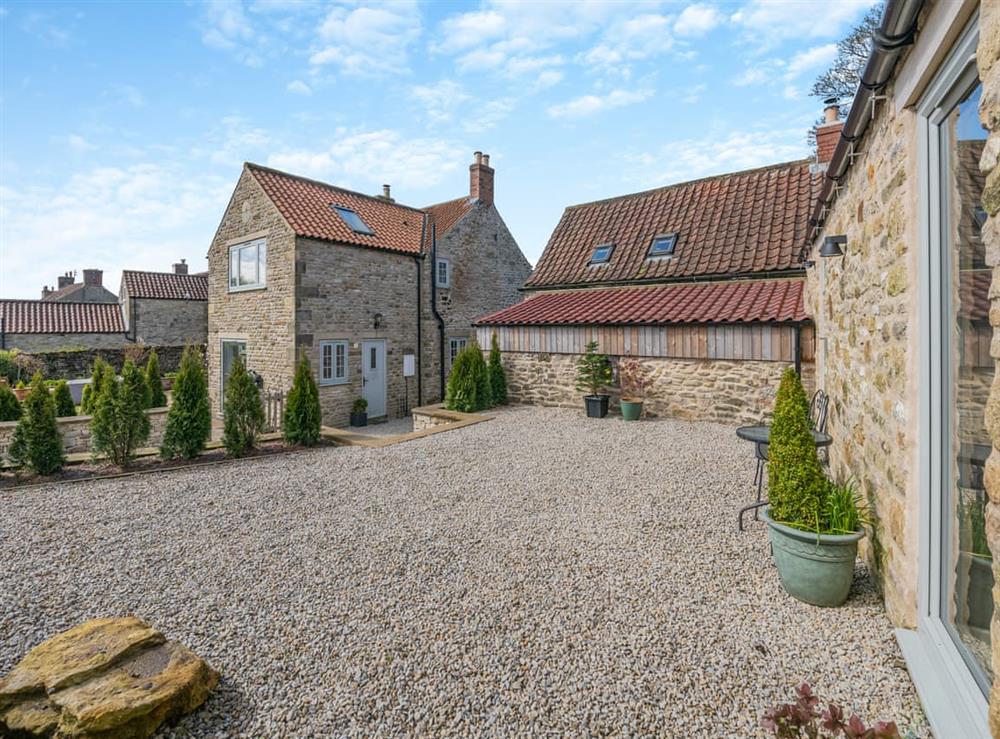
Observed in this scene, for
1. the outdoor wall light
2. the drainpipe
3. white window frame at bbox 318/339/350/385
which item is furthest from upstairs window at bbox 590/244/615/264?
the outdoor wall light

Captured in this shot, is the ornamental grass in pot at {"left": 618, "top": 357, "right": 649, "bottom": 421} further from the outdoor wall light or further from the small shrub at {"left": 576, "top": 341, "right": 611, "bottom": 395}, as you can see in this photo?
the outdoor wall light

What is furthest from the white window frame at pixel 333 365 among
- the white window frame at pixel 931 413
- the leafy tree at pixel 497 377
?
the white window frame at pixel 931 413

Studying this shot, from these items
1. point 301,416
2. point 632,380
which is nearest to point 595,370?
point 632,380

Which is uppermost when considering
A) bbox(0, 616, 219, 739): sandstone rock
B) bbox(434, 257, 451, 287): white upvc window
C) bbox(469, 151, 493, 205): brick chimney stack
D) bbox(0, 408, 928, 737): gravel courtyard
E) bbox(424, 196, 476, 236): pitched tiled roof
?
bbox(469, 151, 493, 205): brick chimney stack

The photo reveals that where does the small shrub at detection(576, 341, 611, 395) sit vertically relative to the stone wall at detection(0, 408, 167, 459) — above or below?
above

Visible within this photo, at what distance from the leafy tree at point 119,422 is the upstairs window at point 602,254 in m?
12.1

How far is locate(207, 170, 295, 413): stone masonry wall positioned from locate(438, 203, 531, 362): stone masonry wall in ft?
18.3

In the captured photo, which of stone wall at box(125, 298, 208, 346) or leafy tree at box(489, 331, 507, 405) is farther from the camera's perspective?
stone wall at box(125, 298, 208, 346)

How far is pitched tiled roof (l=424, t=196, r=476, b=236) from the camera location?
58.4 ft

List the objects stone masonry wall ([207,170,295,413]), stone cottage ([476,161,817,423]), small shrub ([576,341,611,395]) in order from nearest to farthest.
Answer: stone cottage ([476,161,817,423]), small shrub ([576,341,611,395]), stone masonry wall ([207,170,295,413])

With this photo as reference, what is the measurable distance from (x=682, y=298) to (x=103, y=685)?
12.0 meters

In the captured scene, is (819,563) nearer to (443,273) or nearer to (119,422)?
(119,422)

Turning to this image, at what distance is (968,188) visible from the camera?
6.61ft

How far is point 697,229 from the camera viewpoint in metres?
13.8
